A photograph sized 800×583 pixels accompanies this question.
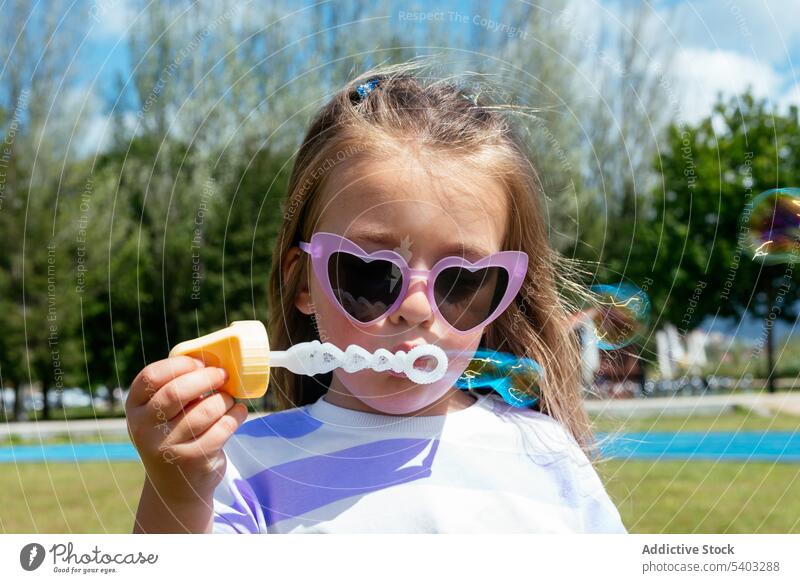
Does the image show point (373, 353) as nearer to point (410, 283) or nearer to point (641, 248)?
point (410, 283)

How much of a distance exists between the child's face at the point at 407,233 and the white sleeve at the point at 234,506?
0.20 metres

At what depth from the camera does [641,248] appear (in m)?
2.90

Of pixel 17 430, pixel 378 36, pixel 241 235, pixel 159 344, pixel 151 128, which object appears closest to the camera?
pixel 378 36

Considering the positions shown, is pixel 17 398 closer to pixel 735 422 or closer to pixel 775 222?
pixel 735 422

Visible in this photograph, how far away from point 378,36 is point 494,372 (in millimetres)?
1029

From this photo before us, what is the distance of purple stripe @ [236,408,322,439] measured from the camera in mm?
1299

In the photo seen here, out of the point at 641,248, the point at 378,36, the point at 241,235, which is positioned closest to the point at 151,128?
the point at 378,36

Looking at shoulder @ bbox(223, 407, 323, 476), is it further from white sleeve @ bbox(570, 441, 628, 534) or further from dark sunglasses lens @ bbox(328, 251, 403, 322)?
white sleeve @ bbox(570, 441, 628, 534)

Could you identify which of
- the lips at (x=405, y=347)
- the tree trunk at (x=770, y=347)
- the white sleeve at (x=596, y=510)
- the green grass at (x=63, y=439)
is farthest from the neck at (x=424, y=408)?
the green grass at (x=63, y=439)

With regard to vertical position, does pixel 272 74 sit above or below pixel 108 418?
above

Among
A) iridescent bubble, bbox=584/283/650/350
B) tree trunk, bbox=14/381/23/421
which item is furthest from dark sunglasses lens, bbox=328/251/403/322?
tree trunk, bbox=14/381/23/421

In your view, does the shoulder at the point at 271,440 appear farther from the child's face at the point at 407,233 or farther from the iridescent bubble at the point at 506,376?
the iridescent bubble at the point at 506,376

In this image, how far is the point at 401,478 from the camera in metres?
1.25

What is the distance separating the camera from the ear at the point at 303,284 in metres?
1.32
